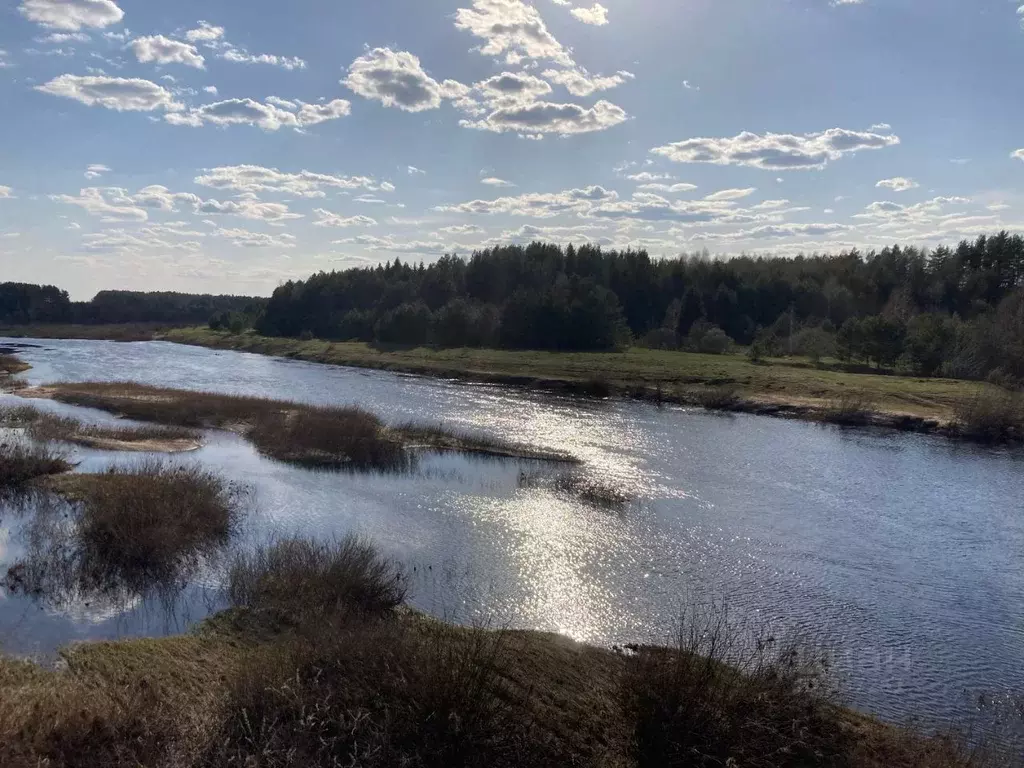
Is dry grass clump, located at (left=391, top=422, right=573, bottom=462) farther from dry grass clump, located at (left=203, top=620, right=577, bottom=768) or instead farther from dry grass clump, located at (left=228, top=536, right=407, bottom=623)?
A: dry grass clump, located at (left=203, top=620, right=577, bottom=768)

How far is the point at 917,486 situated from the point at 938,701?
2119 cm

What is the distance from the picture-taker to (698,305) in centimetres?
10394

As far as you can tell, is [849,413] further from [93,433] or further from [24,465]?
[24,465]

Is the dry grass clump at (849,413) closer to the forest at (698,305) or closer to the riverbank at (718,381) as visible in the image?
the riverbank at (718,381)

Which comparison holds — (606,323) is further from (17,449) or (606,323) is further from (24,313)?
(24,313)

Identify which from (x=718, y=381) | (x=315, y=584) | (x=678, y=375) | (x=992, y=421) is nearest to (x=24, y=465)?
(x=315, y=584)

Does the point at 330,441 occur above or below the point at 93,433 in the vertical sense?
below

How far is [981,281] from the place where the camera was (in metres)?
96.3

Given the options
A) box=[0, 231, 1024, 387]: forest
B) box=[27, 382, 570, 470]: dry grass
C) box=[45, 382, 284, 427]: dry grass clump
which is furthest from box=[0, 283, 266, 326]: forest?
box=[27, 382, 570, 470]: dry grass

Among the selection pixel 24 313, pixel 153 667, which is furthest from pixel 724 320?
pixel 24 313

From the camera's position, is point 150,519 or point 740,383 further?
point 740,383

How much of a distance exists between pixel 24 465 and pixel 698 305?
90.5 meters

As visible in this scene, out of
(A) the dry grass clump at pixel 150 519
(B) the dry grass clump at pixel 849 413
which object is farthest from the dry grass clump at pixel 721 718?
(B) the dry grass clump at pixel 849 413

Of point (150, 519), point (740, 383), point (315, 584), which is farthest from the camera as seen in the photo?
point (740, 383)
